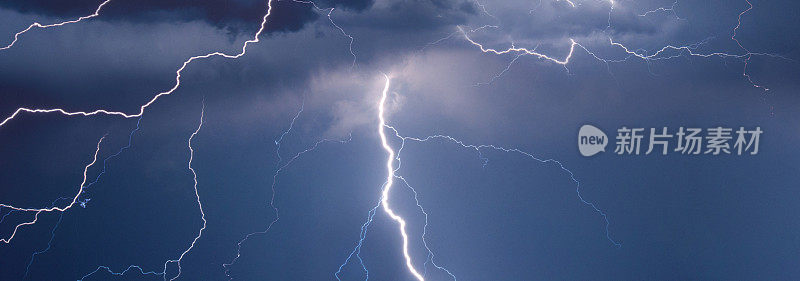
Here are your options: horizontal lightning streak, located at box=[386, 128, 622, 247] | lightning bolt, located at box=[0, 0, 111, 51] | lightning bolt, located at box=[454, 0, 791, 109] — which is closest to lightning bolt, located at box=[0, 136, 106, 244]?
lightning bolt, located at box=[0, 0, 111, 51]

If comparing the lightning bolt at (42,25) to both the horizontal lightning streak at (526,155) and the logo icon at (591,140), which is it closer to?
the horizontal lightning streak at (526,155)

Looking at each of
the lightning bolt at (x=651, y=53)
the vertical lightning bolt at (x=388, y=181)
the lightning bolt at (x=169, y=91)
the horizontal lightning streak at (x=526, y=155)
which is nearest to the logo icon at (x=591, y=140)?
the horizontal lightning streak at (x=526, y=155)

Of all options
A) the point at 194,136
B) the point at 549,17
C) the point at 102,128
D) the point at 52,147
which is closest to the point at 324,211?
the point at 194,136

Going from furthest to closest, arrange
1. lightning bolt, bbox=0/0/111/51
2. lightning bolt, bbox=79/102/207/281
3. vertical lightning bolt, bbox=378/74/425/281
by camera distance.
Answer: vertical lightning bolt, bbox=378/74/425/281 → lightning bolt, bbox=79/102/207/281 → lightning bolt, bbox=0/0/111/51

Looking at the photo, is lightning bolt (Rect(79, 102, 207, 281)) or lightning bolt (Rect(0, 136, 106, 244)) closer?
lightning bolt (Rect(0, 136, 106, 244))

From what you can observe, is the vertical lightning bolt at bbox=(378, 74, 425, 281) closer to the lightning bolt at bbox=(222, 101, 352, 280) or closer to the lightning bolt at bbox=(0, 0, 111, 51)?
the lightning bolt at bbox=(222, 101, 352, 280)

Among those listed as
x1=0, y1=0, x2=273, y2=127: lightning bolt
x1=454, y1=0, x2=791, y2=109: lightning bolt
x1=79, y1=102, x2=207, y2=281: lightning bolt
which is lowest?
x1=79, y1=102, x2=207, y2=281: lightning bolt

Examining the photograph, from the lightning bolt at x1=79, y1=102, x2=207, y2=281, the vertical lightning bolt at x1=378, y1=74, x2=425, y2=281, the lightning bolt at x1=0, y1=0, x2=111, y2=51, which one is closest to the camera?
the lightning bolt at x1=0, y1=0, x2=111, y2=51
